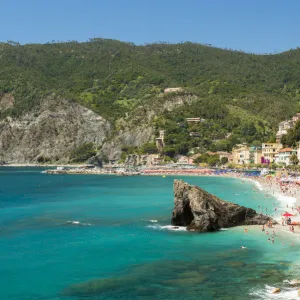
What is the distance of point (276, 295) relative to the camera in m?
20.8

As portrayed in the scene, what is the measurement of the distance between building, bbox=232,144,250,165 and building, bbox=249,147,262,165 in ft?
2.89

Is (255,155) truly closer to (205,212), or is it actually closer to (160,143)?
(160,143)

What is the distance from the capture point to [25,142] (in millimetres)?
195000

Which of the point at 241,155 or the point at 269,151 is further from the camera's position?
the point at 241,155

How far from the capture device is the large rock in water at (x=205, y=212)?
35844mm

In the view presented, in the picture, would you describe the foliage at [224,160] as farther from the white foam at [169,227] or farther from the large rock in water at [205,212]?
the white foam at [169,227]

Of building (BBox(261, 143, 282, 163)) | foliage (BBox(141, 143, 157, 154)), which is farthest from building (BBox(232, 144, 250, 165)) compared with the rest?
foliage (BBox(141, 143, 157, 154))

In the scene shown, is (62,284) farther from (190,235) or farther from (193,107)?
(193,107)

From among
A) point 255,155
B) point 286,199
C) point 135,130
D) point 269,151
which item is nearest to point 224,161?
point 255,155

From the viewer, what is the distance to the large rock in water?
3584 centimetres

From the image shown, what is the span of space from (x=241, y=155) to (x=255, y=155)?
18.3 feet

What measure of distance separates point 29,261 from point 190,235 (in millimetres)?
11975

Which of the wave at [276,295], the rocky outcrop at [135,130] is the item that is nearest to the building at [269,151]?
the rocky outcrop at [135,130]

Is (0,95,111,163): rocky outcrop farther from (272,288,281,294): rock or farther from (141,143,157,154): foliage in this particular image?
(272,288,281,294): rock
